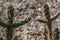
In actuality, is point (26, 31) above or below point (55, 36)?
below

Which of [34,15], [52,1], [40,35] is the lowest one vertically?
[40,35]

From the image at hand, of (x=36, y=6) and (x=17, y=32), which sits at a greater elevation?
(x=36, y=6)

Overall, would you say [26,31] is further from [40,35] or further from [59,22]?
[59,22]

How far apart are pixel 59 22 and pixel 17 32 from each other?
28.3 inches

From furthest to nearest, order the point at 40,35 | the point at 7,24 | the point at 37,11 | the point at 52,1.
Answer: the point at 52,1 → the point at 37,11 → the point at 40,35 → the point at 7,24

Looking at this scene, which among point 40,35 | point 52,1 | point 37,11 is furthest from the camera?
point 52,1

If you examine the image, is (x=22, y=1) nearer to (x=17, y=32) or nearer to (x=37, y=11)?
(x=37, y=11)

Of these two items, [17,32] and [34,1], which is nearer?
[17,32]

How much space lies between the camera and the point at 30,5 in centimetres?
363

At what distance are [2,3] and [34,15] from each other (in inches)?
24.6

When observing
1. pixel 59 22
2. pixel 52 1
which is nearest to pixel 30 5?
pixel 52 1

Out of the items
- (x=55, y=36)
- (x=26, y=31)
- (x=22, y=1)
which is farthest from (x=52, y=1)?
(x=55, y=36)

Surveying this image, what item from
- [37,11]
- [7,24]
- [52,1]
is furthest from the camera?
[52,1]

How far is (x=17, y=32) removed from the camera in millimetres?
3309
